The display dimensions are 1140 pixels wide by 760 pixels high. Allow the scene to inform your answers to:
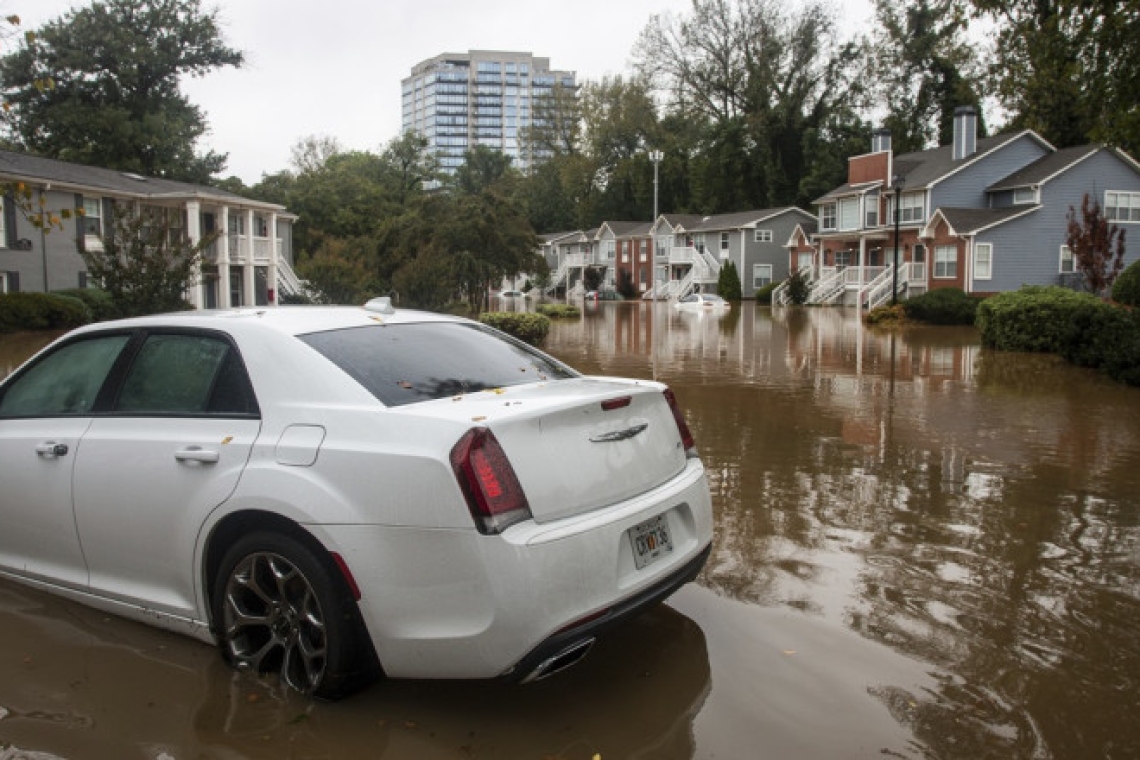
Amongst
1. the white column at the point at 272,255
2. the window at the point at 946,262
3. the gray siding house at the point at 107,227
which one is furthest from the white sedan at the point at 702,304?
the white column at the point at 272,255

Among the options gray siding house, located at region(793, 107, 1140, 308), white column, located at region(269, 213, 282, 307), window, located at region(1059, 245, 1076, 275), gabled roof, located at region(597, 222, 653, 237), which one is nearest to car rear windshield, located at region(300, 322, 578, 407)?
gray siding house, located at region(793, 107, 1140, 308)

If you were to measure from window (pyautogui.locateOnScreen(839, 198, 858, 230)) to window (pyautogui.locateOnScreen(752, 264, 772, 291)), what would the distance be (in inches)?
445

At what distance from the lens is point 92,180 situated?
35938 millimetres

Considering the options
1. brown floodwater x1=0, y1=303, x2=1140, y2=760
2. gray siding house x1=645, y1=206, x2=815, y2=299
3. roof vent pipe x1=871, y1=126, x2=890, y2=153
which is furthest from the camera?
gray siding house x1=645, y1=206, x2=815, y2=299

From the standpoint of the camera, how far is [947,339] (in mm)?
25719

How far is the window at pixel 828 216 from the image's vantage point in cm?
5597

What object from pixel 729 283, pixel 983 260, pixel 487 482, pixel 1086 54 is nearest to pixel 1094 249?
pixel 983 260

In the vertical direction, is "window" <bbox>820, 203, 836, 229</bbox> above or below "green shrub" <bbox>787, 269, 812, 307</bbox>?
above

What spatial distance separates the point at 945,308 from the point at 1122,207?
55.4ft

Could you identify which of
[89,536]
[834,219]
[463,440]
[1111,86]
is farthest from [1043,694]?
[834,219]

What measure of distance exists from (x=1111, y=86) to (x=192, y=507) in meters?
12.5

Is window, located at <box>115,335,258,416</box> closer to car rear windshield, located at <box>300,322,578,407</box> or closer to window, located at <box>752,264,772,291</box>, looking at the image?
car rear windshield, located at <box>300,322,578,407</box>

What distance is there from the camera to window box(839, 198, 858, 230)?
53.3 metres

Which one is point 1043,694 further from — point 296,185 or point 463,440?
point 296,185
